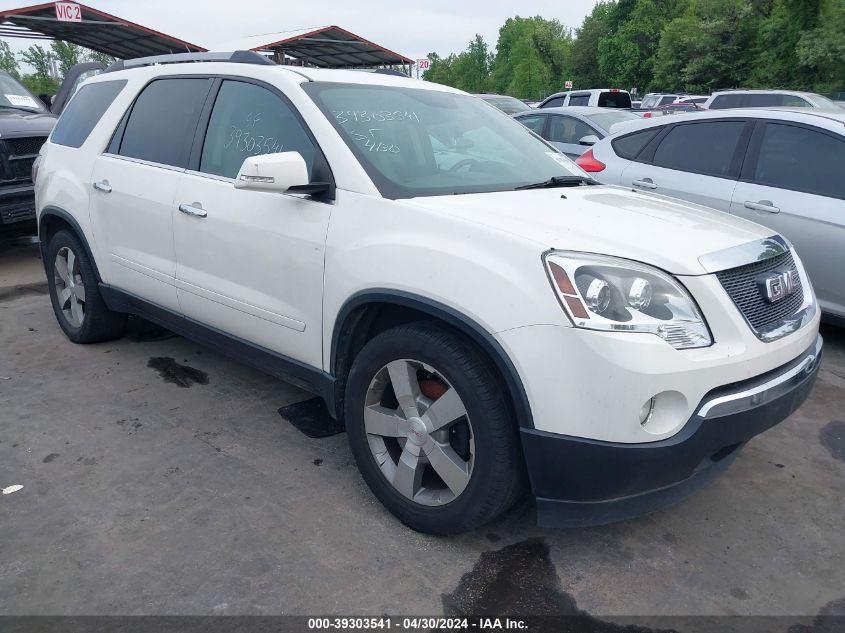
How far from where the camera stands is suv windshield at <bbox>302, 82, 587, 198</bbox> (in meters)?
2.94

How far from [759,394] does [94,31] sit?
21.1m

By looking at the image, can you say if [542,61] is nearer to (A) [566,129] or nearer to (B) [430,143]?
(A) [566,129]

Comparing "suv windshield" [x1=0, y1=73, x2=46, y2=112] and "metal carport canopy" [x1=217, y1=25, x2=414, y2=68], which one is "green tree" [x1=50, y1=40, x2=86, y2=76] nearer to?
"metal carport canopy" [x1=217, y1=25, x2=414, y2=68]

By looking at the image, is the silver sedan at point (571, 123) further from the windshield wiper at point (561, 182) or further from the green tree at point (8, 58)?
the green tree at point (8, 58)

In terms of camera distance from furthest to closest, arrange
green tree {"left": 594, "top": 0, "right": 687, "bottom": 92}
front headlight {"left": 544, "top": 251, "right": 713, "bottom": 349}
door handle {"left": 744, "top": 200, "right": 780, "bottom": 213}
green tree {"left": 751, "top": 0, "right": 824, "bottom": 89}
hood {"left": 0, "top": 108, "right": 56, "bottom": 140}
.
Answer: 1. green tree {"left": 594, "top": 0, "right": 687, "bottom": 92}
2. green tree {"left": 751, "top": 0, "right": 824, "bottom": 89}
3. hood {"left": 0, "top": 108, "right": 56, "bottom": 140}
4. door handle {"left": 744, "top": 200, "right": 780, "bottom": 213}
5. front headlight {"left": 544, "top": 251, "right": 713, "bottom": 349}

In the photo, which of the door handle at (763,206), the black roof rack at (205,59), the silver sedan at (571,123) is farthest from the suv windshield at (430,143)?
the silver sedan at (571,123)

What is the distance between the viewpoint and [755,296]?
8.13 feet

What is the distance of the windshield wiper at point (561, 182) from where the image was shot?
319cm

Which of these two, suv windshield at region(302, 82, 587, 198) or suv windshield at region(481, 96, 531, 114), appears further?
suv windshield at region(481, 96, 531, 114)

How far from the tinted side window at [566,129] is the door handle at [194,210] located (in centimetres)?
701

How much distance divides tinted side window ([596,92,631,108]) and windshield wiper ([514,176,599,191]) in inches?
491

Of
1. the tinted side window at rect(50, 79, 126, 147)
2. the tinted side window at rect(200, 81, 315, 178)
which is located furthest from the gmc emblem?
the tinted side window at rect(50, 79, 126, 147)

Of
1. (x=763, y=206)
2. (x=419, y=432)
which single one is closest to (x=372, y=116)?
(x=419, y=432)

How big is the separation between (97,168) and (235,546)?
2.64 metres
